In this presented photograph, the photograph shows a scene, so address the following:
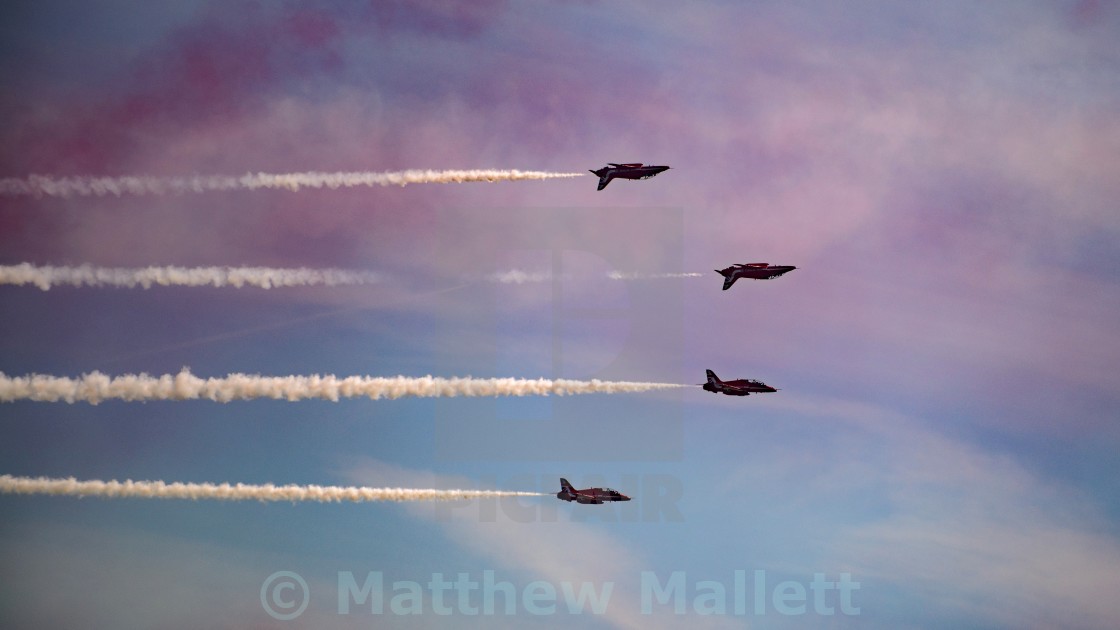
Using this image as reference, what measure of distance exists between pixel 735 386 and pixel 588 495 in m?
37.1

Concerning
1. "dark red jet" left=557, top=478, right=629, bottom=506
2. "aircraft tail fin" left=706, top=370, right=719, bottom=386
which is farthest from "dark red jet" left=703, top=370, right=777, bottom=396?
"dark red jet" left=557, top=478, right=629, bottom=506

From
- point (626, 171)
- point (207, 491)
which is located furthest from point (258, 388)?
point (626, 171)

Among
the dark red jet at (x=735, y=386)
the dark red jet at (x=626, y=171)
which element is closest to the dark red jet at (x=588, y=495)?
the dark red jet at (x=735, y=386)

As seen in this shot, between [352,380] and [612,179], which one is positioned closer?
[352,380]

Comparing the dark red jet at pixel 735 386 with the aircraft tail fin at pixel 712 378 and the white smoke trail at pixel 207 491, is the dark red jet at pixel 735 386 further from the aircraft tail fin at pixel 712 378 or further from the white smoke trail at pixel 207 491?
the white smoke trail at pixel 207 491

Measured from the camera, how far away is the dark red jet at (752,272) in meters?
164

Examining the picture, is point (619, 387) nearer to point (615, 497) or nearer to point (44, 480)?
point (615, 497)

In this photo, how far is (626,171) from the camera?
514 feet

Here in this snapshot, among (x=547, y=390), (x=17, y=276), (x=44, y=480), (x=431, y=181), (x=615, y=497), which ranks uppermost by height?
(x=431, y=181)

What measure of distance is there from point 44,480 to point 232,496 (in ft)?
69.4

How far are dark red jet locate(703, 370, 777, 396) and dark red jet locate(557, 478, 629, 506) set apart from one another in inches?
1345

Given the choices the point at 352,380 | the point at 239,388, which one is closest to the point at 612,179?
the point at 352,380

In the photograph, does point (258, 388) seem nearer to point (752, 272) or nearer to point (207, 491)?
point (207, 491)

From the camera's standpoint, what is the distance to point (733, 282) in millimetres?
163750
